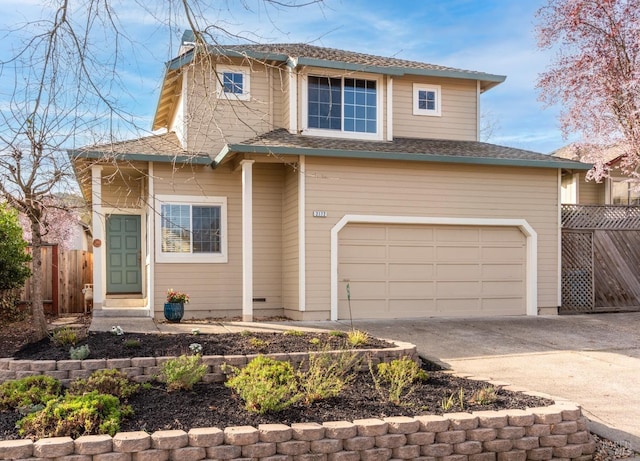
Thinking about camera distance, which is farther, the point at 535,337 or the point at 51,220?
the point at 51,220

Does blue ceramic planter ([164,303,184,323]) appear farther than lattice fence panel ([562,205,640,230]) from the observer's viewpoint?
No

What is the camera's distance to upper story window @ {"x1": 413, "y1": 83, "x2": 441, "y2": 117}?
1380 cm

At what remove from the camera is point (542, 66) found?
55.9ft

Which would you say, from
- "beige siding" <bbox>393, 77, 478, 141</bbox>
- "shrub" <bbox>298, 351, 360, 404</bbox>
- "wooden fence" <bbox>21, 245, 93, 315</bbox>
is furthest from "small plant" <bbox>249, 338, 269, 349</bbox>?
"wooden fence" <bbox>21, 245, 93, 315</bbox>

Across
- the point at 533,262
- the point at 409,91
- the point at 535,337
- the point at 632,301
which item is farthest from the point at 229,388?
the point at 632,301

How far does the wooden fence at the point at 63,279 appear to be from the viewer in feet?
44.4

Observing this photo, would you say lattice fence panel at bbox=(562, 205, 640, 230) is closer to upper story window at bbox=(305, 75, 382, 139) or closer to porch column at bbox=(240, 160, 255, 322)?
upper story window at bbox=(305, 75, 382, 139)

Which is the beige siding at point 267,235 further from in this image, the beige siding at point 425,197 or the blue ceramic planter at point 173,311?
the blue ceramic planter at point 173,311

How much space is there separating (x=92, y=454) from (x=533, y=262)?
10823 mm

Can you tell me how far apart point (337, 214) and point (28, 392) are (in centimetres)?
730

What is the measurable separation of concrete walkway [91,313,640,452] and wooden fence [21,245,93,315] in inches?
145

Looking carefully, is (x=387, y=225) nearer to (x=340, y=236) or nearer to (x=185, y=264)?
(x=340, y=236)

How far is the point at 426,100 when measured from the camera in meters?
13.9

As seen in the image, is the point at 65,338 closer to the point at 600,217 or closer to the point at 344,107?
the point at 344,107
